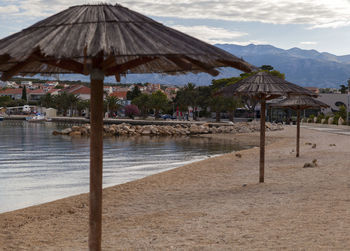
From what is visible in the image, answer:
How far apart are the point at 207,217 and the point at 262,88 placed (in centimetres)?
438

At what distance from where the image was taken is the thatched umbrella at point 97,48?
437 centimetres

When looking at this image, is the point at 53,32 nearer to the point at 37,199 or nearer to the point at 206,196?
the point at 206,196

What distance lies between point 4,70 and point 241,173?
11.0m

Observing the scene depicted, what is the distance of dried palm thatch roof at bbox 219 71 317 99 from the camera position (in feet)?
37.2

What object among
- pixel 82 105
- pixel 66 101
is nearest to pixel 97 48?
pixel 82 105

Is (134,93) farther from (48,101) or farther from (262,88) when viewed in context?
(262,88)

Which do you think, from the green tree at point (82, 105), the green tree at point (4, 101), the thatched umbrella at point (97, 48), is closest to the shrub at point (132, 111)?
the green tree at point (82, 105)

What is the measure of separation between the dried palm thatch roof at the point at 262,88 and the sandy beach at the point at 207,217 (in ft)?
8.13

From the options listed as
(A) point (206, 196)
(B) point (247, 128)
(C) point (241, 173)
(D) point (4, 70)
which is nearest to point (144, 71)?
(D) point (4, 70)

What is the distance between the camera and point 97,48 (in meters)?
4.26

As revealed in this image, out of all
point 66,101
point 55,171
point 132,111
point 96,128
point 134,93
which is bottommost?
point 55,171

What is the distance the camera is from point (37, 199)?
13.6 metres

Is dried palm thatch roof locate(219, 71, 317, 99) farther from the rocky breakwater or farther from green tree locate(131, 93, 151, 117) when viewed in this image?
green tree locate(131, 93, 151, 117)

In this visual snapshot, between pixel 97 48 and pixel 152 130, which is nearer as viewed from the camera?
pixel 97 48
